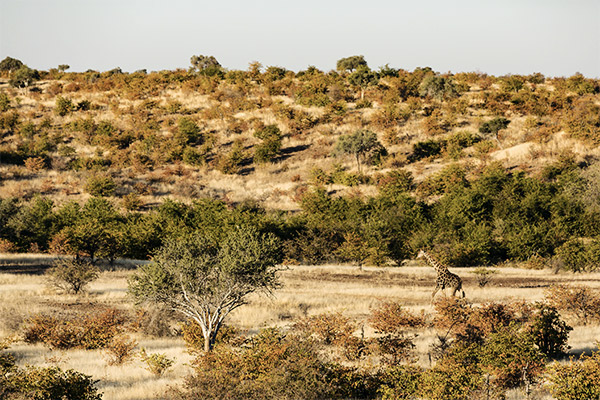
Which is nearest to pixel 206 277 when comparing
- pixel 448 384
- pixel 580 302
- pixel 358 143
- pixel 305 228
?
pixel 448 384

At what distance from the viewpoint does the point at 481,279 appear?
4016cm

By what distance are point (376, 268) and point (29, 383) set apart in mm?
39930

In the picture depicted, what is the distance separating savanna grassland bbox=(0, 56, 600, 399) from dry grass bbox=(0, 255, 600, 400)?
206 mm

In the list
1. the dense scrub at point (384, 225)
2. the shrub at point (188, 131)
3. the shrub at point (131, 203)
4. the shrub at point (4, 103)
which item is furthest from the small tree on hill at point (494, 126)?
the shrub at point (4, 103)

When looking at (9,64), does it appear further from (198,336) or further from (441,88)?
(198,336)

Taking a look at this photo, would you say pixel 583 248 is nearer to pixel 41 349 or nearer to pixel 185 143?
pixel 41 349

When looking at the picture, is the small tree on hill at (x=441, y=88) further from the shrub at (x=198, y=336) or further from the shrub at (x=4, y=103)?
the shrub at (x=198, y=336)

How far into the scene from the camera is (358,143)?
7425cm

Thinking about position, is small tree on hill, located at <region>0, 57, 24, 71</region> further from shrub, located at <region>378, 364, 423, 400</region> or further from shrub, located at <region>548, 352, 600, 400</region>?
shrub, located at <region>548, 352, 600, 400</region>

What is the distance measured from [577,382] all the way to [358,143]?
62192 mm

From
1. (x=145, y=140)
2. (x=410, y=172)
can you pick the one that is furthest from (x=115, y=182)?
(x=410, y=172)

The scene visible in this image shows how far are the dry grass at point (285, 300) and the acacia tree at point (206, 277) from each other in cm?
201

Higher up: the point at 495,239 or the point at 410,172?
the point at 410,172

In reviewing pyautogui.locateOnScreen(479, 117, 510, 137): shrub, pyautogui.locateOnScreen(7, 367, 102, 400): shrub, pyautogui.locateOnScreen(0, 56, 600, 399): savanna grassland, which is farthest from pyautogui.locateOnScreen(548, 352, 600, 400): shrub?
pyautogui.locateOnScreen(479, 117, 510, 137): shrub
